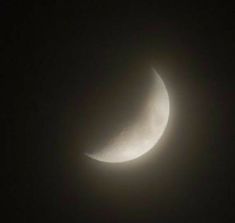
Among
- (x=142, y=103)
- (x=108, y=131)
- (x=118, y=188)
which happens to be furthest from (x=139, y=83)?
(x=118, y=188)

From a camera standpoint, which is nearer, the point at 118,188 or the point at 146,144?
the point at 146,144

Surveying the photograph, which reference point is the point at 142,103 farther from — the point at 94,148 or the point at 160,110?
the point at 94,148

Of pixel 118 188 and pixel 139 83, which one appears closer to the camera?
pixel 139 83

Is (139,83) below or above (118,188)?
above

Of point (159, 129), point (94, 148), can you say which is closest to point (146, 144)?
point (159, 129)

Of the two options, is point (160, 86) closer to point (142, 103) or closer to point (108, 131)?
point (142, 103)

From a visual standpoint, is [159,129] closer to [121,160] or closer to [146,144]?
[146,144]
